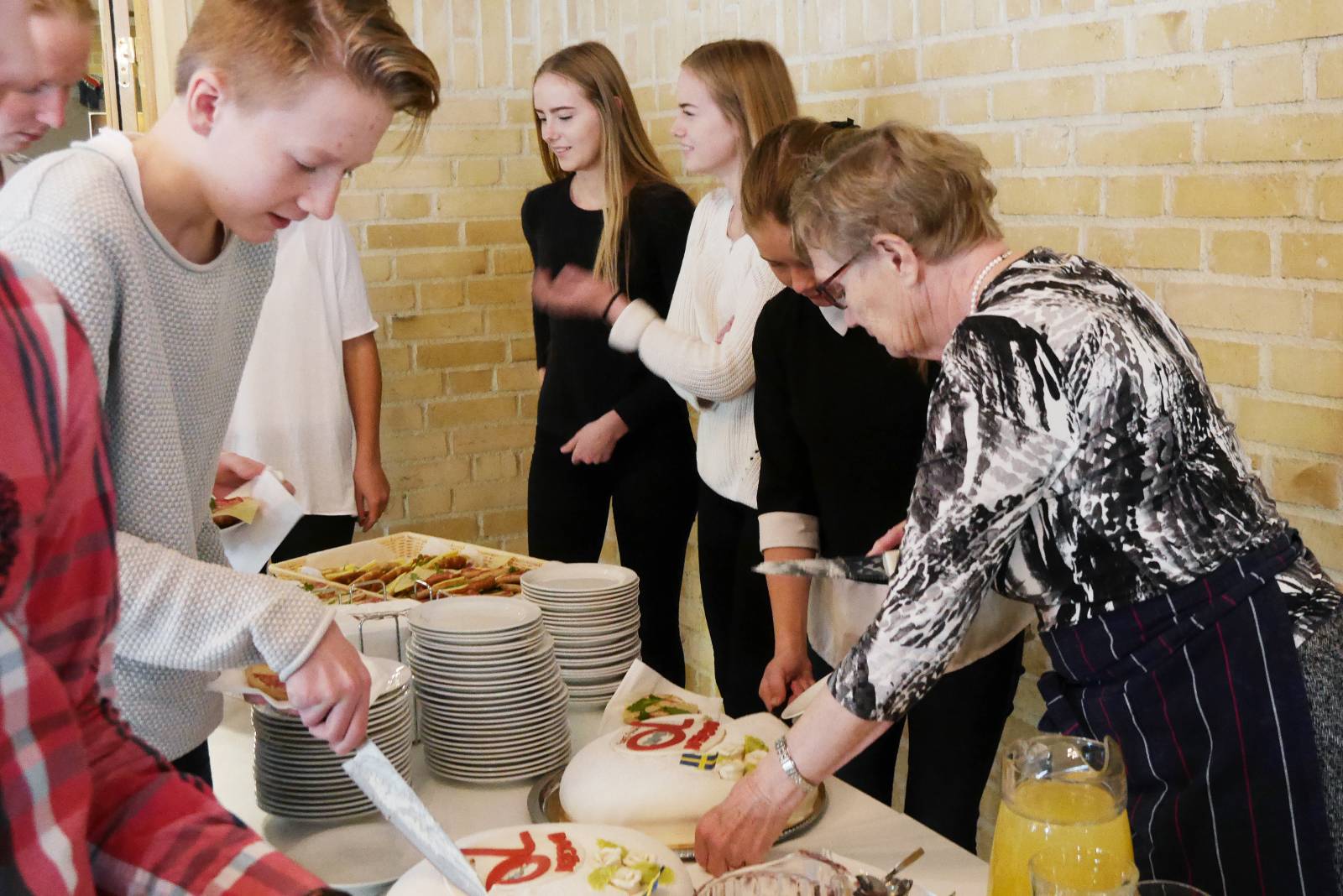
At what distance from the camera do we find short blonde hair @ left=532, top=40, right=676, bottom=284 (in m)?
3.01

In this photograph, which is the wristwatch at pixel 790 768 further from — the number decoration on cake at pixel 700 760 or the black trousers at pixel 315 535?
the black trousers at pixel 315 535

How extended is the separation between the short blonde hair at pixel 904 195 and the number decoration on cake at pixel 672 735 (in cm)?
57

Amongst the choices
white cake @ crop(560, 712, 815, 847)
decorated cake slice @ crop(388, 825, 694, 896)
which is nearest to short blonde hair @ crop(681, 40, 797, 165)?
white cake @ crop(560, 712, 815, 847)

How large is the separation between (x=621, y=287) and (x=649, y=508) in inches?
20.8

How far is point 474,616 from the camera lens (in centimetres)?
163

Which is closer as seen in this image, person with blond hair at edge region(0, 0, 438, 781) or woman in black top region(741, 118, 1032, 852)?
person with blond hair at edge region(0, 0, 438, 781)

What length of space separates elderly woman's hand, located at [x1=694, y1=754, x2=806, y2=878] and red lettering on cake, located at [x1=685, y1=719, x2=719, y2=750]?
140 millimetres

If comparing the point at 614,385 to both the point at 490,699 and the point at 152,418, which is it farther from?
the point at 152,418

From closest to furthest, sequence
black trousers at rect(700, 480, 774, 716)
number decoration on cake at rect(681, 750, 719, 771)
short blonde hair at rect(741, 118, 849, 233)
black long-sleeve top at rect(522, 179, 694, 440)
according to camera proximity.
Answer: number decoration on cake at rect(681, 750, 719, 771), short blonde hair at rect(741, 118, 849, 233), black trousers at rect(700, 480, 774, 716), black long-sleeve top at rect(522, 179, 694, 440)

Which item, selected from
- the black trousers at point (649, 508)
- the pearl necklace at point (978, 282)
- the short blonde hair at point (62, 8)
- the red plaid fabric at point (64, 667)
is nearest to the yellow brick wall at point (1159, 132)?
the black trousers at point (649, 508)

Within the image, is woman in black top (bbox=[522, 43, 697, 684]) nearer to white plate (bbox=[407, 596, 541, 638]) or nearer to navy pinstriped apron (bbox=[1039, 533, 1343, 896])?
white plate (bbox=[407, 596, 541, 638])

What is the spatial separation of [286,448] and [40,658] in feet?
8.63

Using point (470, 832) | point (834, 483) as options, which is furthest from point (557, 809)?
point (834, 483)

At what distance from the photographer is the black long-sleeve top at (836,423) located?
2010 mm
